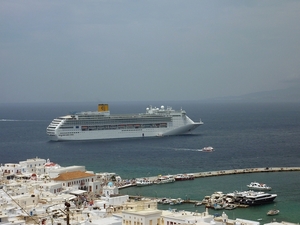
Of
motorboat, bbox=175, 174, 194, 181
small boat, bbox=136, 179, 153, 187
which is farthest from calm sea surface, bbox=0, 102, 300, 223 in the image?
small boat, bbox=136, 179, 153, 187

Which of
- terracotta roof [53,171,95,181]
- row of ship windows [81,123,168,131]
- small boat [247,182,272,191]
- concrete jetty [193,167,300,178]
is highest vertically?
row of ship windows [81,123,168,131]

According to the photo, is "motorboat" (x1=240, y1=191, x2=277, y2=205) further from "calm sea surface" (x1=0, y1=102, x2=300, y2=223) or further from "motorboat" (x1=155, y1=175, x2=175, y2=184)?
"motorboat" (x1=155, y1=175, x2=175, y2=184)

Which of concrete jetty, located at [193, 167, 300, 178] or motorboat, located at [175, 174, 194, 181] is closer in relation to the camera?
motorboat, located at [175, 174, 194, 181]

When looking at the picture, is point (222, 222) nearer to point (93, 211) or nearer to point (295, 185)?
point (93, 211)

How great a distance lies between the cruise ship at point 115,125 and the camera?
91500 millimetres

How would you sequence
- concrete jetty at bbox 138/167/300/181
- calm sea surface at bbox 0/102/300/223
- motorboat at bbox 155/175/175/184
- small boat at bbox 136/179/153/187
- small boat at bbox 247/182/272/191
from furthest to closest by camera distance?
concrete jetty at bbox 138/167/300/181 → motorboat at bbox 155/175/175/184 → small boat at bbox 136/179/153/187 → small boat at bbox 247/182/272/191 → calm sea surface at bbox 0/102/300/223

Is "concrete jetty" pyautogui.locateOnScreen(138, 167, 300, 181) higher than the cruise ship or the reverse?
the reverse

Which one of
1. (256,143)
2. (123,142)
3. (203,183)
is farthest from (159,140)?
(203,183)

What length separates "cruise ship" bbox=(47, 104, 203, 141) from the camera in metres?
91.5

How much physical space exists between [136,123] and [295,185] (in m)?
52.9

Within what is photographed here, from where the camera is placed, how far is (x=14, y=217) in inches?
977

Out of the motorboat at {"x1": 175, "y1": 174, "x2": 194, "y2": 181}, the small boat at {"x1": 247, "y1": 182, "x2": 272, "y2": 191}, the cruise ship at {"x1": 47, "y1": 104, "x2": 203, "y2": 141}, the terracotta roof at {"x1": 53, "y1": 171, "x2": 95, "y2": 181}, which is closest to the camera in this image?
the terracotta roof at {"x1": 53, "y1": 171, "x2": 95, "y2": 181}

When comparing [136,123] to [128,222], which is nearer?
[128,222]

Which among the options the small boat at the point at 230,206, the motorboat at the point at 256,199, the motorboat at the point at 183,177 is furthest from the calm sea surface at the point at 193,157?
the motorboat at the point at 183,177
